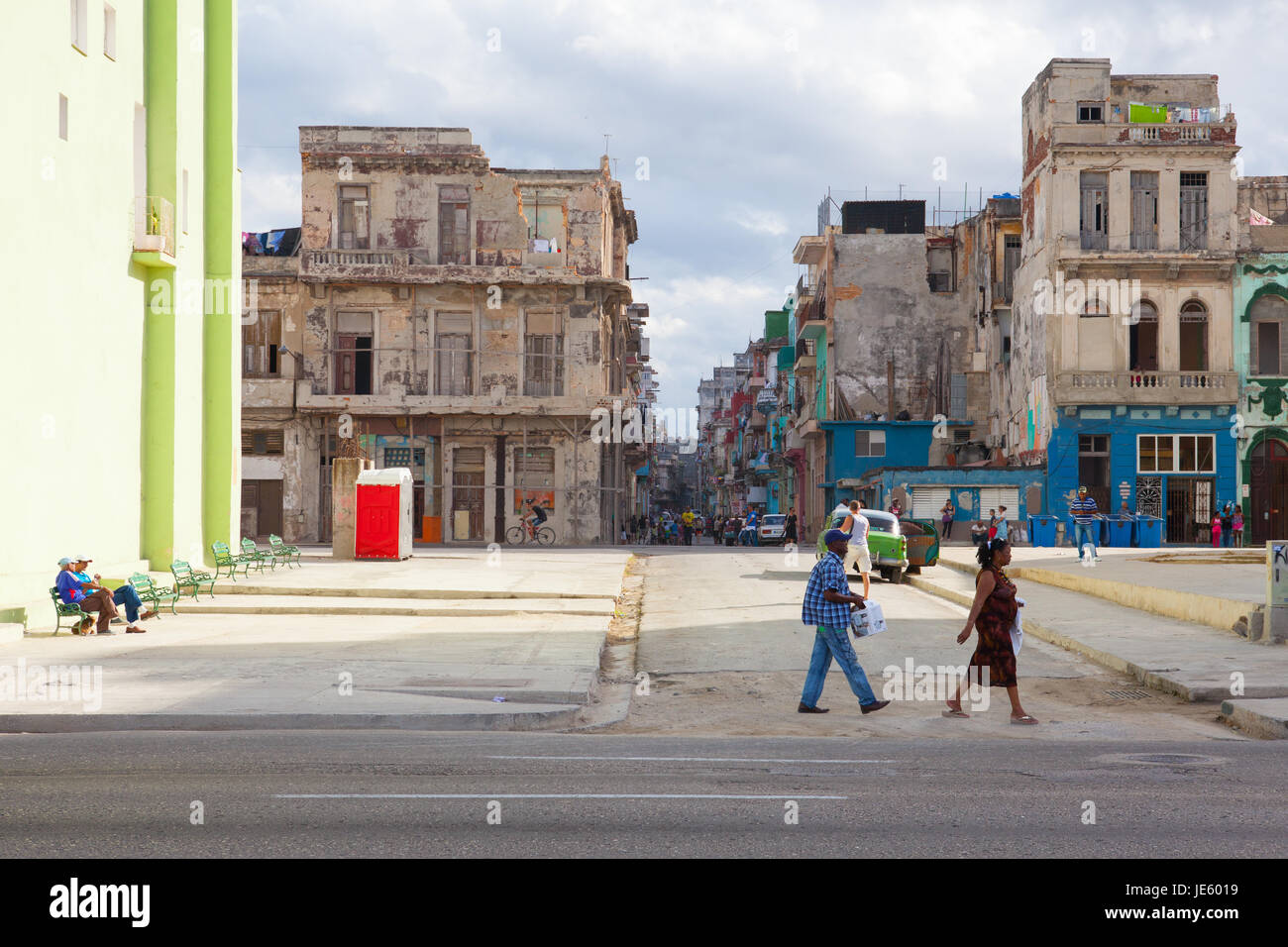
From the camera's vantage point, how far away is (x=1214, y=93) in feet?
156

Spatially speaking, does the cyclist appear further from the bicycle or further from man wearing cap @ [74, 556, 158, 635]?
man wearing cap @ [74, 556, 158, 635]

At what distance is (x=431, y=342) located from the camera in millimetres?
47188

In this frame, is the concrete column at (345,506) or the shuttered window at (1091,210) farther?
the shuttered window at (1091,210)

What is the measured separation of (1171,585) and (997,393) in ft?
109

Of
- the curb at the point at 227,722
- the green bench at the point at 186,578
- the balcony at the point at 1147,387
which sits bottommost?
the curb at the point at 227,722

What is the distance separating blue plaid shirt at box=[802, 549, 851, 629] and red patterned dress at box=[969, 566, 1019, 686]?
46.0 inches

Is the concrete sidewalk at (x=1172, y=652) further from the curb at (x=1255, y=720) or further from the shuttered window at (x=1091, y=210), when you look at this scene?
the shuttered window at (x=1091, y=210)

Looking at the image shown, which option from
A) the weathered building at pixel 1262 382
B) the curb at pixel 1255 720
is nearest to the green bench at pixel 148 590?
the curb at pixel 1255 720

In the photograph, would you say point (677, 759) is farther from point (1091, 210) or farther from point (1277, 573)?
point (1091, 210)

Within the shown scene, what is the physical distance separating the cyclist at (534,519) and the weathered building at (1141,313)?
17889 mm

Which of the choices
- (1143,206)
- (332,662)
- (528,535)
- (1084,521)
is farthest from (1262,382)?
(332,662)

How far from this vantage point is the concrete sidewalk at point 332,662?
36.0ft
